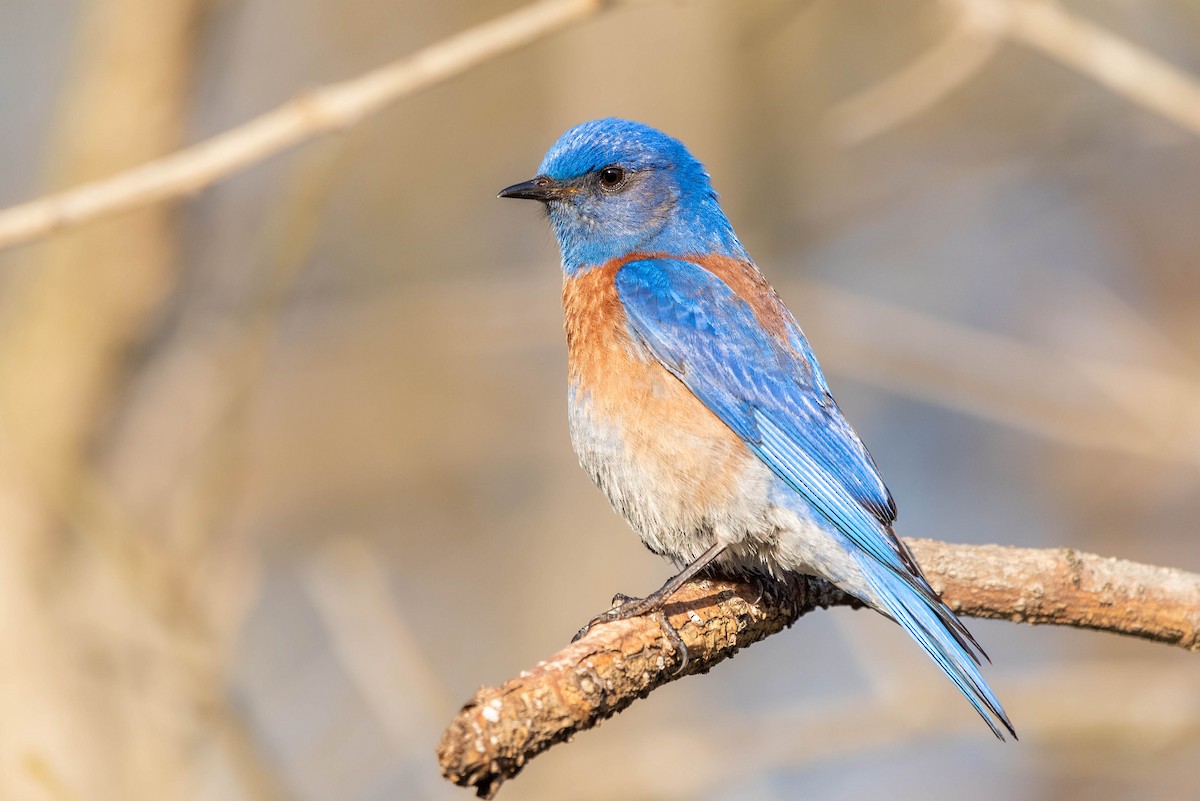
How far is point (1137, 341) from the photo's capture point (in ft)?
22.0

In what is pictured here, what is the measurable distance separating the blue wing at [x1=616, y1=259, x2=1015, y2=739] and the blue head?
226 mm

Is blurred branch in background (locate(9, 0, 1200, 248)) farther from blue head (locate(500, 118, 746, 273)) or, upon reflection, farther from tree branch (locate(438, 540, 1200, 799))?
tree branch (locate(438, 540, 1200, 799))

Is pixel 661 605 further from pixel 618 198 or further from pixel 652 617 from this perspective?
pixel 618 198

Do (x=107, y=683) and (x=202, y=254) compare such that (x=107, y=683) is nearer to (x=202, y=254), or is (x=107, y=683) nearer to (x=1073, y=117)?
(x=202, y=254)

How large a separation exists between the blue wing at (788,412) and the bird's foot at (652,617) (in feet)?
1.96

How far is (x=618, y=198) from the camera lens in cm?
468

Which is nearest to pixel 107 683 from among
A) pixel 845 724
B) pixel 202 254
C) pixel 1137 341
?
pixel 202 254

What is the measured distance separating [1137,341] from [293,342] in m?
5.44

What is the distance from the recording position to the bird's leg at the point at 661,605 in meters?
3.22

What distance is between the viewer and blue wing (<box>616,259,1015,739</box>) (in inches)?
140

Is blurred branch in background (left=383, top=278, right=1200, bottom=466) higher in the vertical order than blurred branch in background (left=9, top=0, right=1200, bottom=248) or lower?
lower

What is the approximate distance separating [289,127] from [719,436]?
1.59 meters

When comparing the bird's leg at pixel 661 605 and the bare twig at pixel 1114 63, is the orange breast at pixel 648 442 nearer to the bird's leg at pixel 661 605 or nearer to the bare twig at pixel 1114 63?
the bird's leg at pixel 661 605

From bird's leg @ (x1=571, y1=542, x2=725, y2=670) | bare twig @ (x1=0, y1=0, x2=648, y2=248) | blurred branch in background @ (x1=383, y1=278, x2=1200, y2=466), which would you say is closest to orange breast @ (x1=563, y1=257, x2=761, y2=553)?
bird's leg @ (x1=571, y1=542, x2=725, y2=670)
